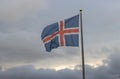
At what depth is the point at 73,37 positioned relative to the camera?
86500 millimetres

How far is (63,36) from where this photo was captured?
87312 mm

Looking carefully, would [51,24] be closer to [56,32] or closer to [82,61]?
[56,32]

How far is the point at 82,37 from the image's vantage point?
85.6 meters

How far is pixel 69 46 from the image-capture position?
85500 mm

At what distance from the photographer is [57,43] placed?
87.1 m

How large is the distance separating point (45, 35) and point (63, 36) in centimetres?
232

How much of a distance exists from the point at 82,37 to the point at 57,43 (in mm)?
3233

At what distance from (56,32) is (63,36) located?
102cm

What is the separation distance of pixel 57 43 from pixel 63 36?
1.06 metres

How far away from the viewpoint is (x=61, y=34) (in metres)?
87.5

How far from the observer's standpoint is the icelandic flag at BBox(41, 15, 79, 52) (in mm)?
86562

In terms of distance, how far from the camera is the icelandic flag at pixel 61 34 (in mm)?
86562

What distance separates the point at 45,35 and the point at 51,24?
1.44 meters

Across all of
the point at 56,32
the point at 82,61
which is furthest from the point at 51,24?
the point at 82,61
